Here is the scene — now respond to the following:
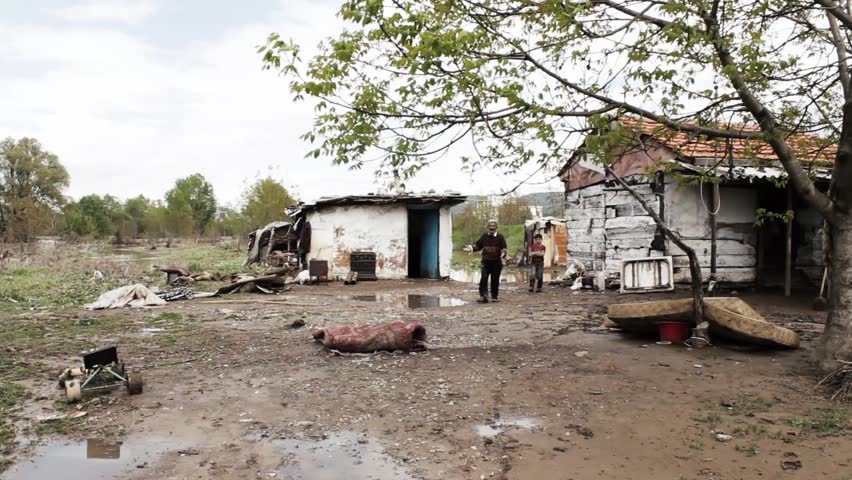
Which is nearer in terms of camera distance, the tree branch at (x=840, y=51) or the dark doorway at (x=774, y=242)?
the tree branch at (x=840, y=51)

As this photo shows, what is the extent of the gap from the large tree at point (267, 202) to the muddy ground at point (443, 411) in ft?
87.7

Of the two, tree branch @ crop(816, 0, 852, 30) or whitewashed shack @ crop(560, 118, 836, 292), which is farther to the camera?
whitewashed shack @ crop(560, 118, 836, 292)

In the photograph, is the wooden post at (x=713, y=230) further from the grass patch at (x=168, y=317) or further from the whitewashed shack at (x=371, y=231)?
the grass patch at (x=168, y=317)

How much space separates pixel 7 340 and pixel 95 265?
13727 millimetres

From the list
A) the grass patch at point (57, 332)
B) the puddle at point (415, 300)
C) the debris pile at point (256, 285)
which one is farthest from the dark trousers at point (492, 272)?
the grass patch at point (57, 332)

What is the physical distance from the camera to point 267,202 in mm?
34656

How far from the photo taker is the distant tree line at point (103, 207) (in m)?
34.7

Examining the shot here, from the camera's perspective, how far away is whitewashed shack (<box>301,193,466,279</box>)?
17547 millimetres

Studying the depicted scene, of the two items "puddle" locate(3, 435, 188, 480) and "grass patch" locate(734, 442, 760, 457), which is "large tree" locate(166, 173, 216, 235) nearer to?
"puddle" locate(3, 435, 188, 480)

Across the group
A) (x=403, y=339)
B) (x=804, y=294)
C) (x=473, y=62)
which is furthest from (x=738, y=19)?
(x=804, y=294)

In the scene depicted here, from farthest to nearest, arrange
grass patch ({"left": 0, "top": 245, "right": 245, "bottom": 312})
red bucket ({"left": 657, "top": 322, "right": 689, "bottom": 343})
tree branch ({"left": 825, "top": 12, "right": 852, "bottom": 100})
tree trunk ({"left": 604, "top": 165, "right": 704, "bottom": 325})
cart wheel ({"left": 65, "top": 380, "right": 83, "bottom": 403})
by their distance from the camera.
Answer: grass patch ({"left": 0, "top": 245, "right": 245, "bottom": 312}) → red bucket ({"left": 657, "top": 322, "right": 689, "bottom": 343}) → tree trunk ({"left": 604, "top": 165, "right": 704, "bottom": 325}) → tree branch ({"left": 825, "top": 12, "right": 852, "bottom": 100}) → cart wheel ({"left": 65, "top": 380, "right": 83, "bottom": 403})

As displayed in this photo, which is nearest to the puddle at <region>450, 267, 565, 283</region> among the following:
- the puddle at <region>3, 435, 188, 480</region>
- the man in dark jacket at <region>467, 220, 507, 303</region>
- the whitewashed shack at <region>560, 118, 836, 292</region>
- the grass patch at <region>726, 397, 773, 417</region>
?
the whitewashed shack at <region>560, 118, 836, 292</region>

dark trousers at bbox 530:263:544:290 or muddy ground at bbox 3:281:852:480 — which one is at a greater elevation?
dark trousers at bbox 530:263:544:290

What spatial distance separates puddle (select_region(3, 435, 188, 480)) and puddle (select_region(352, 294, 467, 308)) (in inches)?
303
